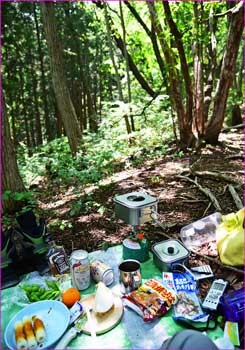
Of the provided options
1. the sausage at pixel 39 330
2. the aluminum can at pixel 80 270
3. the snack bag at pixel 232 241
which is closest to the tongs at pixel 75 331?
the sausage at pixel 39 330

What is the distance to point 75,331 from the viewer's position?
5.54 feet

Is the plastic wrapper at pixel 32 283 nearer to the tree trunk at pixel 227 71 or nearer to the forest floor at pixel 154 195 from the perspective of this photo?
the forest floor at pixel 154 195

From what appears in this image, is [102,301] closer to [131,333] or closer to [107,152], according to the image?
[131,333]

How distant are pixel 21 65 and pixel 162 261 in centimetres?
1404

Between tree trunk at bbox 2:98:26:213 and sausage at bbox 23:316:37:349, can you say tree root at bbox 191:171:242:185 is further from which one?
sausage at bbox 23:316:37:349

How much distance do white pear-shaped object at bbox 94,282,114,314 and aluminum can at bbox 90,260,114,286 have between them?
0.68 feet

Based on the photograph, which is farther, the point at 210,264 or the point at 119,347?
the point at 210,264

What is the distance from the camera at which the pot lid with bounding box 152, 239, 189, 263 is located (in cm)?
211

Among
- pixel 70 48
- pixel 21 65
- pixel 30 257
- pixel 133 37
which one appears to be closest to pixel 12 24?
pixel 21 65

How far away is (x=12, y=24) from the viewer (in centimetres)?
1121

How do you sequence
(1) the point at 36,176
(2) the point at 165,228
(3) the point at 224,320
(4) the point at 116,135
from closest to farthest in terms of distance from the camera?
1. (3) the point at 224,320
2. (2) the point at 165,228
3. (1) the point at 36,176
4. (4) the point at 116,135

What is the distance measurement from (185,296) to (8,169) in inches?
101

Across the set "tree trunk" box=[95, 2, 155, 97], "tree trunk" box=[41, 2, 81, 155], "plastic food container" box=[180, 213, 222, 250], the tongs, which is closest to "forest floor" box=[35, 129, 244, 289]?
"plastic food container" box=[180, 213, 222, 250]

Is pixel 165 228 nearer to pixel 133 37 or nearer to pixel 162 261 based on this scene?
pixel 162 261
